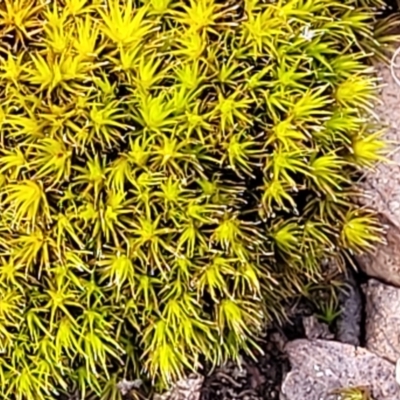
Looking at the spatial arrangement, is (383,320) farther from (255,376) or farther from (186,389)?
(186,389)

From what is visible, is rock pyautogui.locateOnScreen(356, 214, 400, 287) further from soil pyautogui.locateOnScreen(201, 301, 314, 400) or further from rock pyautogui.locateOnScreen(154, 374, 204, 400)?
→ rock pyautogui.locateOnScreen(154, 374, 204, 400)

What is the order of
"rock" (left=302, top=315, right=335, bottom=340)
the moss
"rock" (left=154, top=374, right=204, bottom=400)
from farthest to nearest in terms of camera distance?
"rock" (left=302, top=315, right=335, bottom=340) < "rock" (left=154, top=374, right=204, bottom=400) < the moss

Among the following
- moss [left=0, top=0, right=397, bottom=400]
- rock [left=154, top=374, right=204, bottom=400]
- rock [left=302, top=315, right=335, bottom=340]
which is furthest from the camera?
rock [left=302, top=315, right=335, bottom=340]

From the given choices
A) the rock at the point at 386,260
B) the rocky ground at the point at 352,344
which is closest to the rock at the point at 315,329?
the rocky ground at the point at 352,344

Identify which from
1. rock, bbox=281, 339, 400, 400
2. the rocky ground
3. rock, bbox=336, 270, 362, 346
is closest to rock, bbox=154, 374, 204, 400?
the rocky ground

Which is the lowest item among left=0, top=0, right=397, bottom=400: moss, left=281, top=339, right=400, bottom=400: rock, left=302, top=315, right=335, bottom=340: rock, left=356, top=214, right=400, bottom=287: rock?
left=281, top=339, right=400, bottom=400: rock

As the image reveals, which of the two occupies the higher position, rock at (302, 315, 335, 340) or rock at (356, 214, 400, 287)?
rock at (356, 214, 400, 287)
